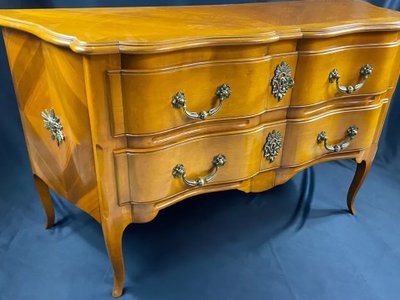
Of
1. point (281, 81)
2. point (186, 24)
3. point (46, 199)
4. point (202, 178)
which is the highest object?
point (186, 24)

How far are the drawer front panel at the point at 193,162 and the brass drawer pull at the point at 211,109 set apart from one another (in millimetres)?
88

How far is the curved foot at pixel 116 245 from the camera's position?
106 cm

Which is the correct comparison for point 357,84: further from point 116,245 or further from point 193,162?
point 116,245

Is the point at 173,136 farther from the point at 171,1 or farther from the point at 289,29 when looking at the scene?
the point at 171,1

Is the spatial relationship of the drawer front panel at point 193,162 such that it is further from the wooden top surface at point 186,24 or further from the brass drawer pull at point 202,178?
the wooden top surface at point 186,24

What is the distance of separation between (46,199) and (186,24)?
30.9 inches

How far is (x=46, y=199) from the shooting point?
4.58 feet

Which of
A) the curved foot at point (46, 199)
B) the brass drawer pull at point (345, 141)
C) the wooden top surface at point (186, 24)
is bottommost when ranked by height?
the curved foot at point (46, 199)

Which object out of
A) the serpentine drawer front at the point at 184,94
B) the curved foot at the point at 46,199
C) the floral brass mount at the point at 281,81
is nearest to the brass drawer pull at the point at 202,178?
the serpentine drawer front at the point at 184,94

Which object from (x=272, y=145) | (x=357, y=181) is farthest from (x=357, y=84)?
(x=357, y=181)

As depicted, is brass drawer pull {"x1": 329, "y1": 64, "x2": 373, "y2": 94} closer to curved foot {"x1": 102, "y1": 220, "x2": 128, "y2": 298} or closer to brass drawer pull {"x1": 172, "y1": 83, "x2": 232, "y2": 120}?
brass drawer pull {"x1": 172, "y1": 83, "x2": 232, "y2": 120}

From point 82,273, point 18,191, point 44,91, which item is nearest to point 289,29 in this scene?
point 44,91

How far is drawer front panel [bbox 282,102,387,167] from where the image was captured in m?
1.20

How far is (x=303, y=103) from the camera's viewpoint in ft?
3.73
